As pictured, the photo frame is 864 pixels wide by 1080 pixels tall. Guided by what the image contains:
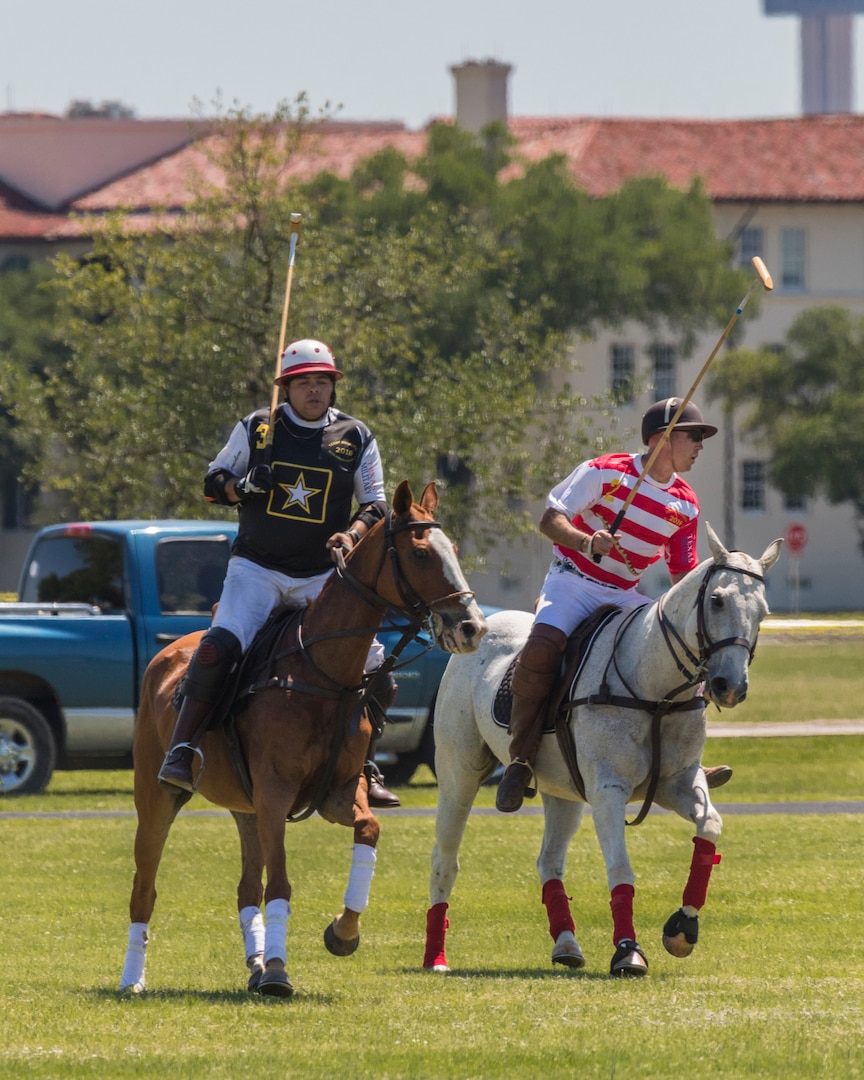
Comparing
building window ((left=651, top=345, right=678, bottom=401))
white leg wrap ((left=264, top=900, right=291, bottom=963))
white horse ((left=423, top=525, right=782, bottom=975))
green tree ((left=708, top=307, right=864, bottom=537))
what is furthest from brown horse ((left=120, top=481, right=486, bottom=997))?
building window ((left=651, top=345, right=678, bottom=401))

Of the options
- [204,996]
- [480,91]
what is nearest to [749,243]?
[480,91]

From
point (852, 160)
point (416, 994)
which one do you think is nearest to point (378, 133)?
point (852, 160)

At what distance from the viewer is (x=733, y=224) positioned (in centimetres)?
Answer: 7394

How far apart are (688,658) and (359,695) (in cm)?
161

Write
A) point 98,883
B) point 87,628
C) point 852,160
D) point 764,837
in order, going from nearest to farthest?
1. point 98,883
2. point 764,837
3. point 87,628
4. point 852,160

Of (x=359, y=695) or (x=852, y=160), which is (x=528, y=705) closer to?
(x=359, y=695)

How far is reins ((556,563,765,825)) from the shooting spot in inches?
381

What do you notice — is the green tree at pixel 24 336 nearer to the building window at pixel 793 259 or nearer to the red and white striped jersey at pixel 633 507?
the building window at pixel 793 259

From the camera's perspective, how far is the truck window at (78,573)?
1944 centimetres

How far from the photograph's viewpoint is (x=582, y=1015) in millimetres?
8438

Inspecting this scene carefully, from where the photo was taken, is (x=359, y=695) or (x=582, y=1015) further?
(x=359, y=695)

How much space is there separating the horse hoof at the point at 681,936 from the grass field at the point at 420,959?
0.14 metres

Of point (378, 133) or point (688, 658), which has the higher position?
point (378, 133)

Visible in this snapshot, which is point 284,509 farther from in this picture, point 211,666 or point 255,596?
point 211,666
